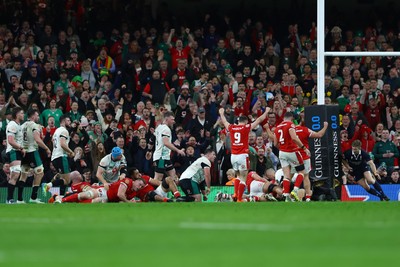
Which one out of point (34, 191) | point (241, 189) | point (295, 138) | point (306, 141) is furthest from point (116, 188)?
point (306, 141)

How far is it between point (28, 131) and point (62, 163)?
121cm

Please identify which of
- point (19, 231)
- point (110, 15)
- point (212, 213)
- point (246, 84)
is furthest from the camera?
point (110, 15)

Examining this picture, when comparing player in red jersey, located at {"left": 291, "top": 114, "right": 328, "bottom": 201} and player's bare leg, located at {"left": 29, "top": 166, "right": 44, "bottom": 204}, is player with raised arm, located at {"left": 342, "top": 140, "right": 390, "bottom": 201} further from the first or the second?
player's bare leg, located at {"left": 29, "top": 166, "right": 44, "bottom": 204}

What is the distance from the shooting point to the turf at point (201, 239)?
8.05 meters

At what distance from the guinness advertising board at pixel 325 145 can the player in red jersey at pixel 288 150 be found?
49 cm

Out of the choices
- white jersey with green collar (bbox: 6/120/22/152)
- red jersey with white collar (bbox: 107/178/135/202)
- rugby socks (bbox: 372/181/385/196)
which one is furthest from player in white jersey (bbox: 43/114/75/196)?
rugby socks (bbox: 372/181/385/196)

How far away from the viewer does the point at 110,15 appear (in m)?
31.2

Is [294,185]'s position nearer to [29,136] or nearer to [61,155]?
[61,155]

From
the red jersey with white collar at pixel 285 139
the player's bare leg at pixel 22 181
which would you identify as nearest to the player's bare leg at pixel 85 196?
the player's bare leg at pixel 22 181

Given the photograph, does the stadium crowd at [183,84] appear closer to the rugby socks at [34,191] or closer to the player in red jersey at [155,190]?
the rugby socks at [34,191]

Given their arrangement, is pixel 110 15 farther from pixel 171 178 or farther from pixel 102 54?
pixel 171 178

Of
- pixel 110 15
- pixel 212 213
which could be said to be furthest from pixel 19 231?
pixel 110 15

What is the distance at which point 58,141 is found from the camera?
23.7 m

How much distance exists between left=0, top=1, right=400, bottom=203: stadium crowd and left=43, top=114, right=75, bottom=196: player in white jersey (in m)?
0.56
